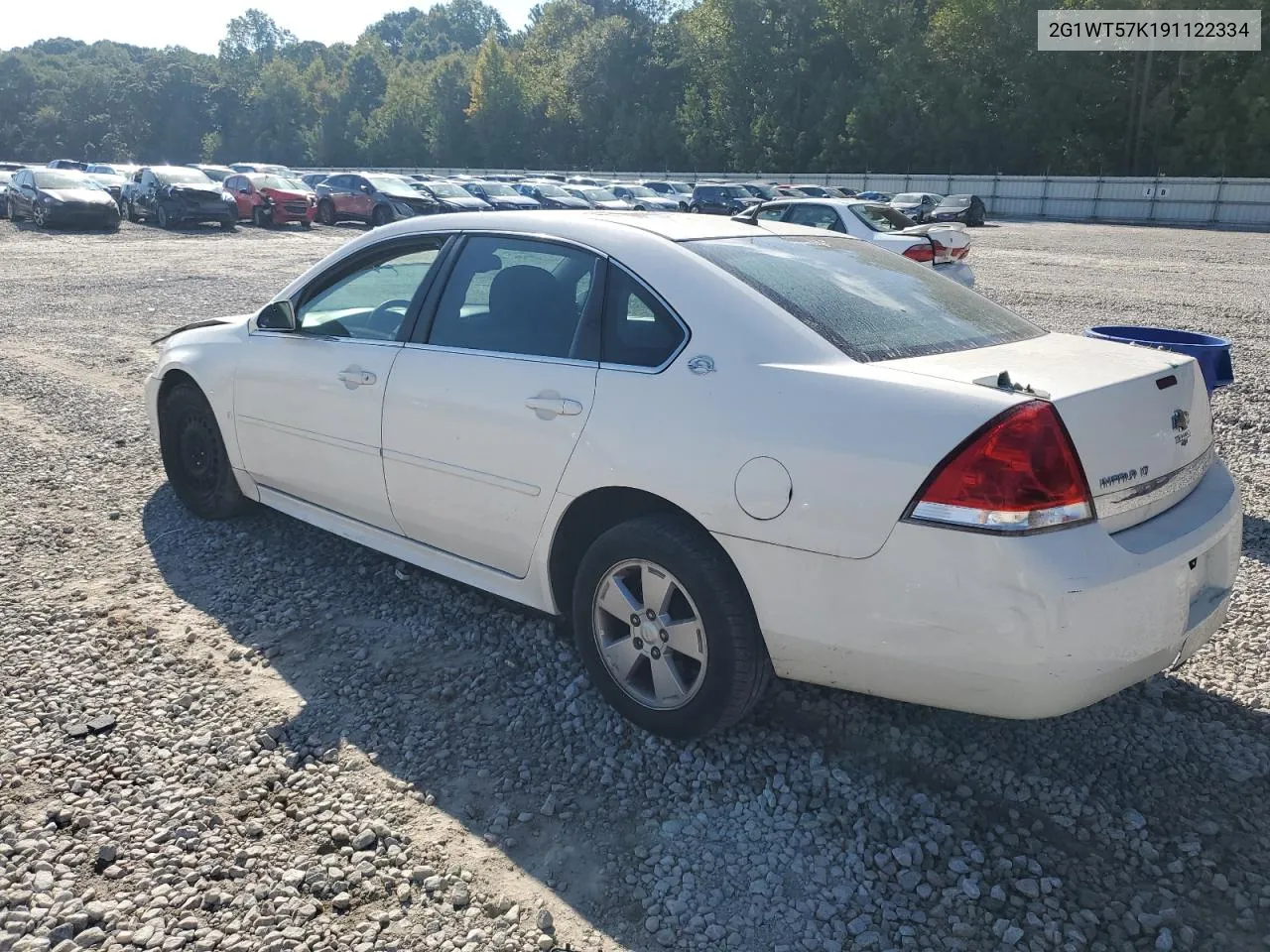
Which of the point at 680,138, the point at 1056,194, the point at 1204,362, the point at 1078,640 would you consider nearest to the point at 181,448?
the point at 1078,640

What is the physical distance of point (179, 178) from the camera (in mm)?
30094

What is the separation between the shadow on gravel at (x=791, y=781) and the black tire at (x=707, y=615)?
181mm

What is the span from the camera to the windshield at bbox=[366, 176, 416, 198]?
32.2 metres

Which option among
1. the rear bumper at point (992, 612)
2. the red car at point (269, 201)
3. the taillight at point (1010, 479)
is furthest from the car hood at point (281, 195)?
the taillight at point (1010, 479)

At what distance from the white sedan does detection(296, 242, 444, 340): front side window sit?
0.02 meters

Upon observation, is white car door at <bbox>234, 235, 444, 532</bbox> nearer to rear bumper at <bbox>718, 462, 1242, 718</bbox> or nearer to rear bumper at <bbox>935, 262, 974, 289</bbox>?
rear bumper at <bbox>718, 462, 1242, 718</bbox>

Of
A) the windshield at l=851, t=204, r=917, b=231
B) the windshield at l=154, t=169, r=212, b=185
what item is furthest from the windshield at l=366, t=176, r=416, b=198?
the windshield at l=851, t=204, r=917, b=231

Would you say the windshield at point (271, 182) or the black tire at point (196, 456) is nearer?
the black tire at point (196, 456)

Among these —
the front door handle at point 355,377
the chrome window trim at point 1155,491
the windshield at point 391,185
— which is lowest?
the chrome window trim at point 1155,491

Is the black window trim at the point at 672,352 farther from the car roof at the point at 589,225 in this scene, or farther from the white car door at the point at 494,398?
the car roof at the point at 589,225

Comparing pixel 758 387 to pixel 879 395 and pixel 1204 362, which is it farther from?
pixel 1204 362

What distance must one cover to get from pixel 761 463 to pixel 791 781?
3.38 ft

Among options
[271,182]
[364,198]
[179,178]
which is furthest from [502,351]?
[271,182]

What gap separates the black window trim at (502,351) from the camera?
3.43m
